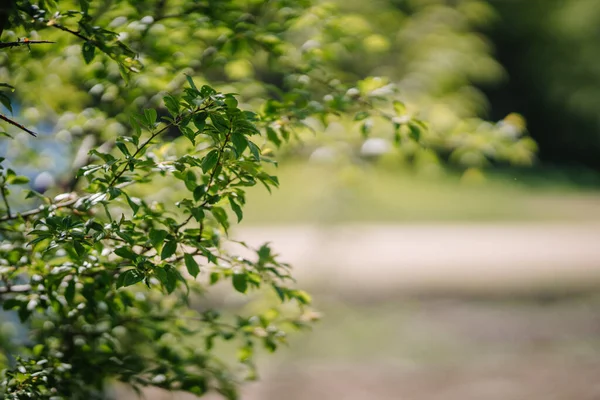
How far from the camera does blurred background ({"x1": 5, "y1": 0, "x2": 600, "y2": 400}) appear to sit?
3943mm

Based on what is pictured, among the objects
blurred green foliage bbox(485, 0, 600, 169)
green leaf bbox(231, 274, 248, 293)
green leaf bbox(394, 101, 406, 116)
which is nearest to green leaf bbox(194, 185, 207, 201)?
green leaf bbox(231, 274, 248, 293)

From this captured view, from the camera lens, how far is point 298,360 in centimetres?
496

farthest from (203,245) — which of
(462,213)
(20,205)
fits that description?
(462,213)

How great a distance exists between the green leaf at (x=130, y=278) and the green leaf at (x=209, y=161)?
0.32m

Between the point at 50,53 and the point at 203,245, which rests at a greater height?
the point at 50,53

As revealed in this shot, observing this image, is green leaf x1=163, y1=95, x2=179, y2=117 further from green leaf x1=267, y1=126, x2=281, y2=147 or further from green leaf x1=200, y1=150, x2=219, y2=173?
green leaf x1=267, y1=126, x2=281, y2=147

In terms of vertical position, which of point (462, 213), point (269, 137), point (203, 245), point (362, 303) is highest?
point (462, 213)

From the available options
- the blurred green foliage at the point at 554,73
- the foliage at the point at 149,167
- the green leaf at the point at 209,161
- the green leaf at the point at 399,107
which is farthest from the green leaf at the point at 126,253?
the blurred green foliage at the point at 554,73

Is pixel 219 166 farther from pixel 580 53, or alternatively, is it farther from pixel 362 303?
pixel 580 53

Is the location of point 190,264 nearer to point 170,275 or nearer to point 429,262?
point 170,275

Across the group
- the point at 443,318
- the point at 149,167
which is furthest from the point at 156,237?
the point at 443,318

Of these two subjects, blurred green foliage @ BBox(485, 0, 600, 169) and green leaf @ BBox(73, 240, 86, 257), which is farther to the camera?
blurred green foliage @ BBox(485, 0, 600, 169)

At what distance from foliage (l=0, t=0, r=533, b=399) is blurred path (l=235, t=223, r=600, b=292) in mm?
3232

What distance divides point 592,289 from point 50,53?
276 inches
